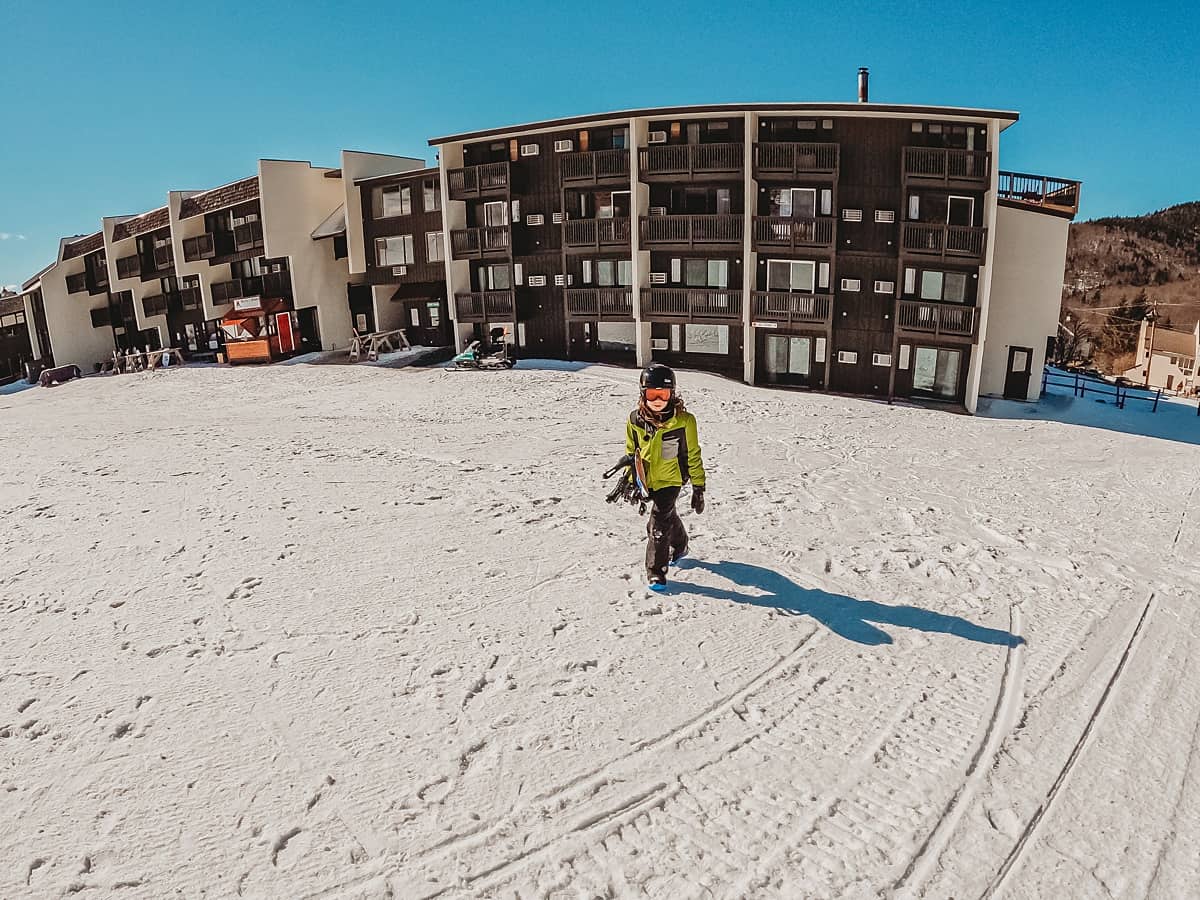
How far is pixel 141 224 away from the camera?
4341 centimetres

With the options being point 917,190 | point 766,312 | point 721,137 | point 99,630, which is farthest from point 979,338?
point 99,630

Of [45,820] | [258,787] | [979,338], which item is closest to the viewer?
[45,820]

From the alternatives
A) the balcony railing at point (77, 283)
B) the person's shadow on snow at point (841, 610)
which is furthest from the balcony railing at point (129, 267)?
the person's shadow on snow at point (841, 610)

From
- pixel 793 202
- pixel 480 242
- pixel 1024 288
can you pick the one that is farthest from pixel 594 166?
pixel 1024 288

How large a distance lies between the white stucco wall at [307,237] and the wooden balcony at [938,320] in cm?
2749

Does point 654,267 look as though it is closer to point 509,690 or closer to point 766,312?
point 766,312

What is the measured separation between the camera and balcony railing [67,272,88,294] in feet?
155

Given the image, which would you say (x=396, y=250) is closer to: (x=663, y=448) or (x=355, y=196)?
(x=355, y=196)

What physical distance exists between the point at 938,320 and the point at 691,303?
9375 mm

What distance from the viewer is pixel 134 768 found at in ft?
15.0

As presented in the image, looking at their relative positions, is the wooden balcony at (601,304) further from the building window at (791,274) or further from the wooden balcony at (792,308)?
the building window at (791,274)

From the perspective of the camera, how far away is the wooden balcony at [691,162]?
2684 centimetres

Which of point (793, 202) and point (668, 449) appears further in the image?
point (793, 202)

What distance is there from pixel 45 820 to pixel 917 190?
29.5m
